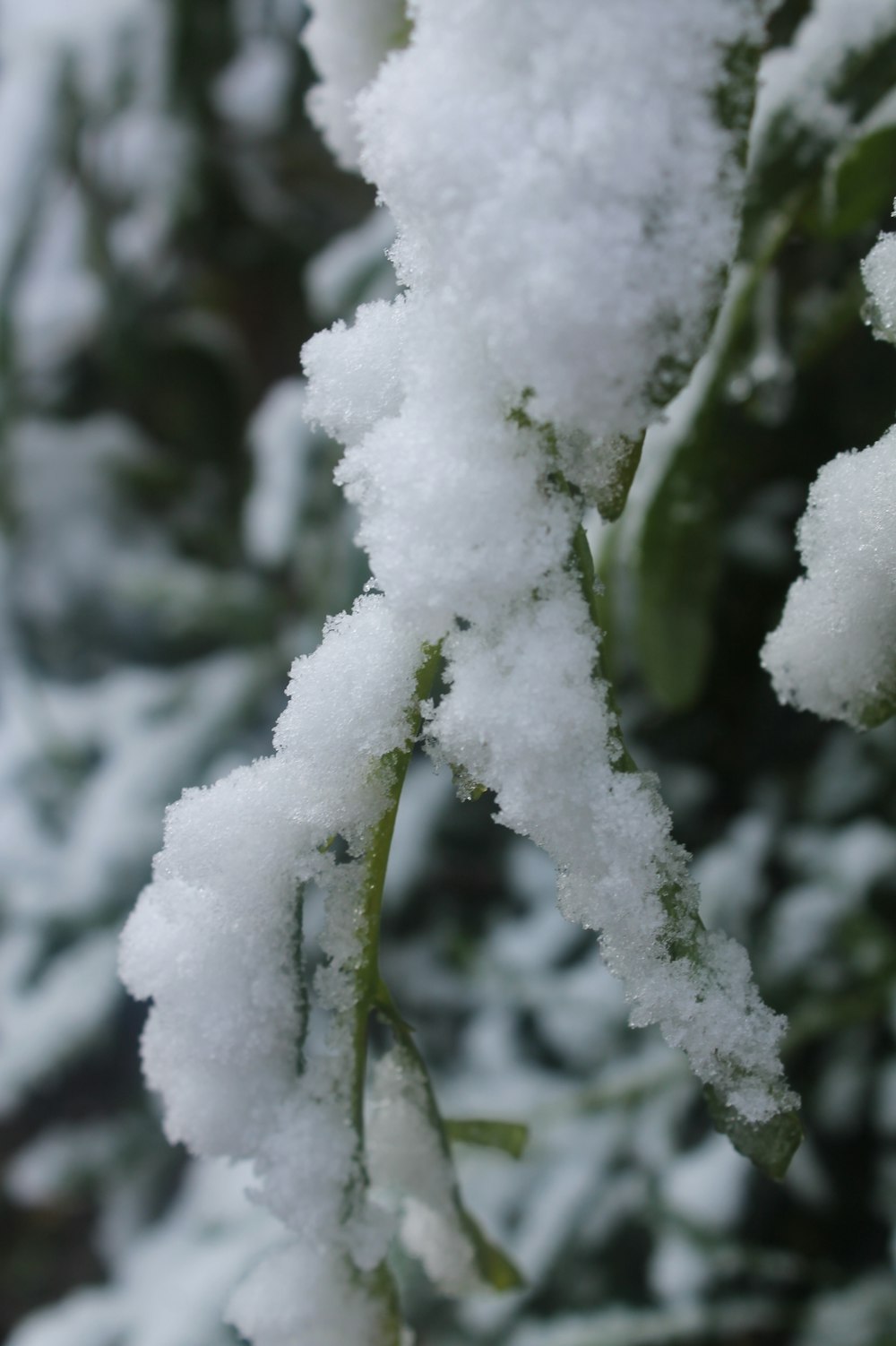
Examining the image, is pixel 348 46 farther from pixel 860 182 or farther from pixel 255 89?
pixel 255 89

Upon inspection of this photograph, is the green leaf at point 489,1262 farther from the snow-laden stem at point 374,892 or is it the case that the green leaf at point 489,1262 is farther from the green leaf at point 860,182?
the green leaf at point 860,182

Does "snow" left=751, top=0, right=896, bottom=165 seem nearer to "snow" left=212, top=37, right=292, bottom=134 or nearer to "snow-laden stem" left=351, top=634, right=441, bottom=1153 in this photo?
"snow-laden stem" left=351, top=634, right=441, bottom=1153

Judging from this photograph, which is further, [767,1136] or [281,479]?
[281,479]

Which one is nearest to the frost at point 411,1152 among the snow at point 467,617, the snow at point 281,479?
the snow at point 467,617

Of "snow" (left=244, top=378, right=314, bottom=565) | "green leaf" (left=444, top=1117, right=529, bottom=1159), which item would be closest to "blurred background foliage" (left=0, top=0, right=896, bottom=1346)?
"snow" (left=244, top=378, right=314, bottom=565)

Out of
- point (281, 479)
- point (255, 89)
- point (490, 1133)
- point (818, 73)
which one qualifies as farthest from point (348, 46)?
point (255, 89)

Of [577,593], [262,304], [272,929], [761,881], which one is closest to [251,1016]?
[272,929]
